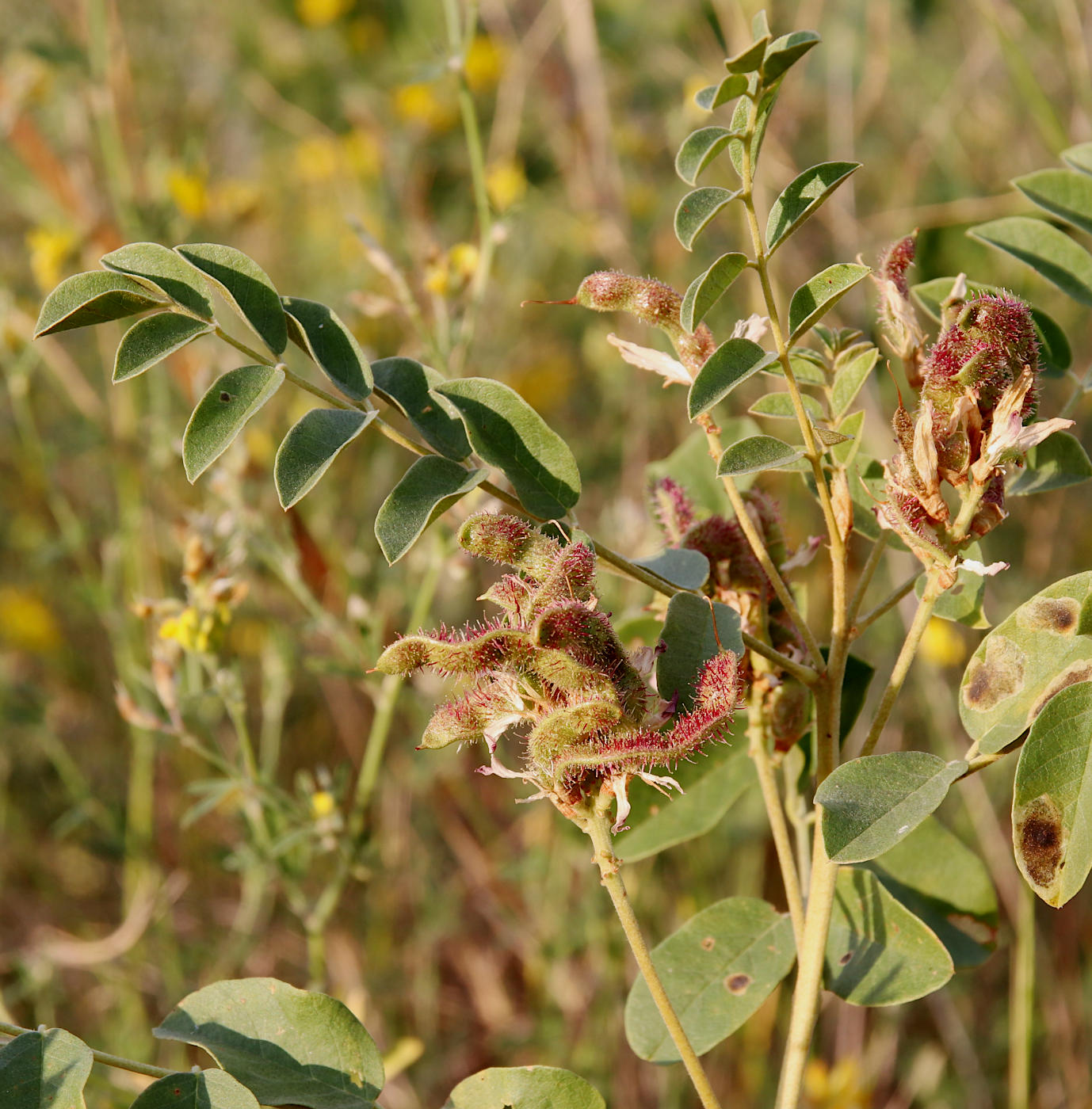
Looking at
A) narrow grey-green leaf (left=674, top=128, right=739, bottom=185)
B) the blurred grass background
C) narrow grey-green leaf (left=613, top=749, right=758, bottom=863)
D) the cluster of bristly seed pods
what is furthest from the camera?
the blurred grass background

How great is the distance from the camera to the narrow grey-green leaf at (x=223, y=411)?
704mm

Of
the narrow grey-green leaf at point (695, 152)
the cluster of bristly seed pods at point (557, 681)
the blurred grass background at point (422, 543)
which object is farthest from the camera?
the blurred grass background at point (422, 543)

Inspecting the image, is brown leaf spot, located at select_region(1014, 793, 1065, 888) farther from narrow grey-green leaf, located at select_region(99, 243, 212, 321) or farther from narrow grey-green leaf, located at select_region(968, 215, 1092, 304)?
narrow grey-green leaf, located at select_region(99, 243, 212, 321)

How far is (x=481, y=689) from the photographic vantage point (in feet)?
2.20

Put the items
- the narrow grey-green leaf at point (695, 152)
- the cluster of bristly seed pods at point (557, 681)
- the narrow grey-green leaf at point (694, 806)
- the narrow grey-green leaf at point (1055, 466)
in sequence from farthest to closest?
1. the narrow grey-green leaf at point (694, 806)
2. the narrow grey-green leaf at point (1055, 466)
3. the narrow grey-green leaf at point (695, 152)
4. the cluster of bristly seed pods at point (557, 681)

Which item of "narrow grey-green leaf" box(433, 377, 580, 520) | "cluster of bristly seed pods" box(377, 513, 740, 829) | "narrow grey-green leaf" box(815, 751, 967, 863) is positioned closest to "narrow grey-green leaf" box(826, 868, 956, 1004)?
"narrow grey-green leaf" box(815, 751, 967, 863)

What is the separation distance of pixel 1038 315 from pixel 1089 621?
14.1 inches

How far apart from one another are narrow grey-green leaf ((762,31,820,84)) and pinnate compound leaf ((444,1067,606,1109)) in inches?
24.1

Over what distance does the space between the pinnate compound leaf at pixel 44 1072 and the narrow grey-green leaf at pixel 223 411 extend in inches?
13.5

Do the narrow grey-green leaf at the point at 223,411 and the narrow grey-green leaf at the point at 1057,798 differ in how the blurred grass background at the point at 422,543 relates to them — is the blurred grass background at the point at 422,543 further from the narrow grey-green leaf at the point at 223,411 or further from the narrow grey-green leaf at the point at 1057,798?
the narrow grey-green leaf at the point at 1057,798

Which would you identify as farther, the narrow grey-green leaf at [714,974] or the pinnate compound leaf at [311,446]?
the narrow grey-green leaf at [714,974]

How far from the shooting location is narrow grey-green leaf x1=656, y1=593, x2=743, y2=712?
0.69 metres

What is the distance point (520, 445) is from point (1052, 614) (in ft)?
1.17

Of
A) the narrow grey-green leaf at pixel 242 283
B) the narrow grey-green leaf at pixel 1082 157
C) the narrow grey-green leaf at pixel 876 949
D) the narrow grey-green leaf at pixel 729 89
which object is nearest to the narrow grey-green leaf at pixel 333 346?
the narrow grey-green leaf at pixel 242 283
